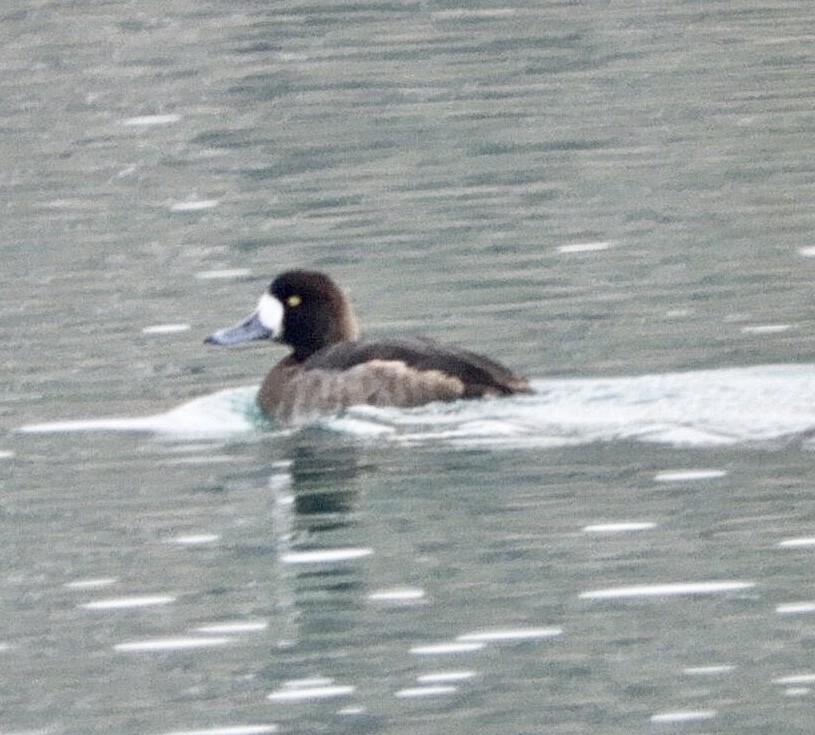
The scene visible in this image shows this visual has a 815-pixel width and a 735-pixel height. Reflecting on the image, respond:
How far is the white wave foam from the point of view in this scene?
12609 millimetres

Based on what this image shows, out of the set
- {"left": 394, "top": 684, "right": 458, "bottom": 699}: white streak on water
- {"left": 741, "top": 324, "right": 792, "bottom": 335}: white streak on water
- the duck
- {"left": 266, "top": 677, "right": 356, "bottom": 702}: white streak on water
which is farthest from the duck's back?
{"left": 394, "top": 684, "right": 458, "bottom": 699}: white streak on water

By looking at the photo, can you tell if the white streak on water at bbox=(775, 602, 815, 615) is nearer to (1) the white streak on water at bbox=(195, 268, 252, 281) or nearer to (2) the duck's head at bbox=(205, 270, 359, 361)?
(2) the duck's head at bbox=(205, 270, 359, 361)

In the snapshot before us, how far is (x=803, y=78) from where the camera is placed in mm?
23391

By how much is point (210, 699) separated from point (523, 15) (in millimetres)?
19295

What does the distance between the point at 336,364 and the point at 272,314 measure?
0.82 metres

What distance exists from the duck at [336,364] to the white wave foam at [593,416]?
0.21 feet

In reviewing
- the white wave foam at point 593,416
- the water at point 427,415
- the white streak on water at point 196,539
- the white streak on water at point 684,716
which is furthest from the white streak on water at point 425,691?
the white wave foam at point 593,416

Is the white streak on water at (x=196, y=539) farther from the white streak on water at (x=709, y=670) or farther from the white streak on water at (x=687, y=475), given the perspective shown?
the white streak on water at (x=709, y=670)

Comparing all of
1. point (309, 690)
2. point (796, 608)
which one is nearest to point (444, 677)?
point (309, 690)

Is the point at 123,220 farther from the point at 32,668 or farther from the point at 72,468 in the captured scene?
the point at 32,668

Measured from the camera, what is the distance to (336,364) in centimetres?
1375

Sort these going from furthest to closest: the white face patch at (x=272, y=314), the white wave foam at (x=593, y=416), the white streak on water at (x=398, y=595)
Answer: the white face patch at (x=272, y=314)
the white wave foam at (x=593, y=416)
the white streak on water at (x=398, y=595)

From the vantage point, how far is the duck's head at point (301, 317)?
14.4 meters

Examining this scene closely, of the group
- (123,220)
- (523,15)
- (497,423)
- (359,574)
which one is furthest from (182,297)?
(523,15)
